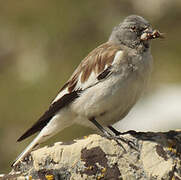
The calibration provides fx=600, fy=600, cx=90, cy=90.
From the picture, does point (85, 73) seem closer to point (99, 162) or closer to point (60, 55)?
point (99, 162)

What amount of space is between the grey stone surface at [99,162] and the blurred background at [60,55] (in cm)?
516

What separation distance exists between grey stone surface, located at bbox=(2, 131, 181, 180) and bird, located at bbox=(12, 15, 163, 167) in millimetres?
338

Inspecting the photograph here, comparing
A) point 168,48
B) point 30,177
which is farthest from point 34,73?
point 30,177

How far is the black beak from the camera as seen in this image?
24.7ft

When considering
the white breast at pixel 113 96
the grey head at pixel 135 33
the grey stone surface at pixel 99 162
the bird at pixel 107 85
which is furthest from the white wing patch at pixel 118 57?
the grey stone surface at pixel 99 162

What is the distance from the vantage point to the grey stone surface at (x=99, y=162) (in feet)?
20.5

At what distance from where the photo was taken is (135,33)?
7730mm

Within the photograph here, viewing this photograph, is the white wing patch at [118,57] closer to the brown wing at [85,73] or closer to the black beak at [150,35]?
the brown wing at [85,73]

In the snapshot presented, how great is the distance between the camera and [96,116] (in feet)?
23.9

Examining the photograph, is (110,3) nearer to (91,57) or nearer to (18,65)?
(18,65)

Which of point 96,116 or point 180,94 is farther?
point 180,94

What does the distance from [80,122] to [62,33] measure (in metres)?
8.01

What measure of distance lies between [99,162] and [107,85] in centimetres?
109

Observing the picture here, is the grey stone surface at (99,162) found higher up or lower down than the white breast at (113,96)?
lower down
